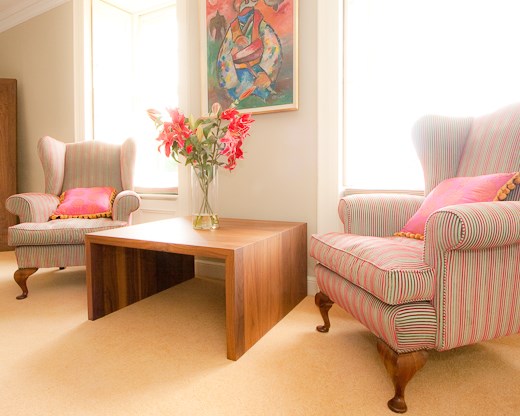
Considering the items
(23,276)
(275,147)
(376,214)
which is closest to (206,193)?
(275,147)

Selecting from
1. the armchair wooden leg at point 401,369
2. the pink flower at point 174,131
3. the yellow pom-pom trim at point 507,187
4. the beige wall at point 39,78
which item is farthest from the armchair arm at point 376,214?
the beige wall at point 39,78

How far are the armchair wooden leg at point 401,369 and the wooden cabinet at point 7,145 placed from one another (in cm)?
375

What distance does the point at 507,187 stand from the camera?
4.10ft

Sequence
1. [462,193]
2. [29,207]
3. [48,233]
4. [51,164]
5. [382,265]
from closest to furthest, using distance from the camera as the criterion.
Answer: [382,265] < [462,193] < [48,233] < [29,207] < [51,164]

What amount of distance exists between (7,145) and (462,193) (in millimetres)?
4006

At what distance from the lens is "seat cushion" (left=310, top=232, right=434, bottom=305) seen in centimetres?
102

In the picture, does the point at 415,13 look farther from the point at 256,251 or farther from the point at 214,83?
the point at 256,251

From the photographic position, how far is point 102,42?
3199 millimetres

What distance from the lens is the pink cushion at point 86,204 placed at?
2.31 meters

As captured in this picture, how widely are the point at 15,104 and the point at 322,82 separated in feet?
10.7

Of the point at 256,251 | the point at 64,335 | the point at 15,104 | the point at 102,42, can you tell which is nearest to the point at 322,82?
the point at 256,251

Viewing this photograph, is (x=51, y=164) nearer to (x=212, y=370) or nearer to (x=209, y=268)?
(x=209, y=268)

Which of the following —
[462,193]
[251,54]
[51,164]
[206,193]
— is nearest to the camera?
[462,193]

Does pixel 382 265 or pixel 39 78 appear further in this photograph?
pixel 39 78
